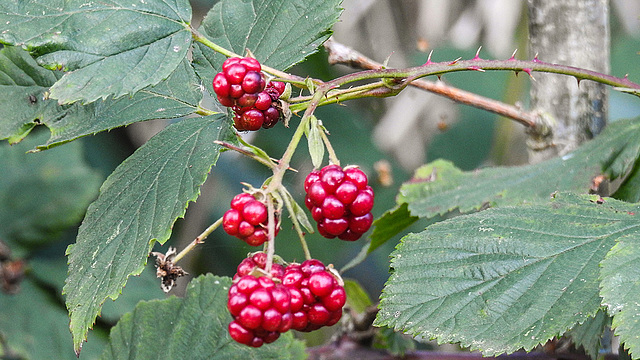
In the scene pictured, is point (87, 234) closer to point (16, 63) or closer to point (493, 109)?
point (16, 63)

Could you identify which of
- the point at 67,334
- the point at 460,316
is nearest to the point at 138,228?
the point at 460,316

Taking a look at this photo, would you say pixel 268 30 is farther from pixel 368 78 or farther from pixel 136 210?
pixel 136 210

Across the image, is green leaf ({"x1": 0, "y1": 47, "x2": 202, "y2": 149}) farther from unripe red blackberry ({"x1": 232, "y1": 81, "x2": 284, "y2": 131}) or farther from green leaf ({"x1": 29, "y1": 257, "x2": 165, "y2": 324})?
green leaf ({"x1": 29, "y1": 257, "x2": 165, "y2": 324})

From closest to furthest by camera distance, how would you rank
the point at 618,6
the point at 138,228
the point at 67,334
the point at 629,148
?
the point at 138,228 < the point at 629,148 < the point at 67,334 < the point at 618,6

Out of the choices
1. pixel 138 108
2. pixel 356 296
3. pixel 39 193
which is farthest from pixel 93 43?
pixel 39 193

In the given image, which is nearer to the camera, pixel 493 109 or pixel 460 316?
pixel 460 316

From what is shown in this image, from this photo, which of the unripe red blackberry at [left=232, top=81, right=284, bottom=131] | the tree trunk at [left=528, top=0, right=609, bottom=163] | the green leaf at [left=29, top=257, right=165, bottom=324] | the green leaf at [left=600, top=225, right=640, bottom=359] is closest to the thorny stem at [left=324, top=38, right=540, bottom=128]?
the tree trunk at [left=528, top=0, right=609, bottom=163]
